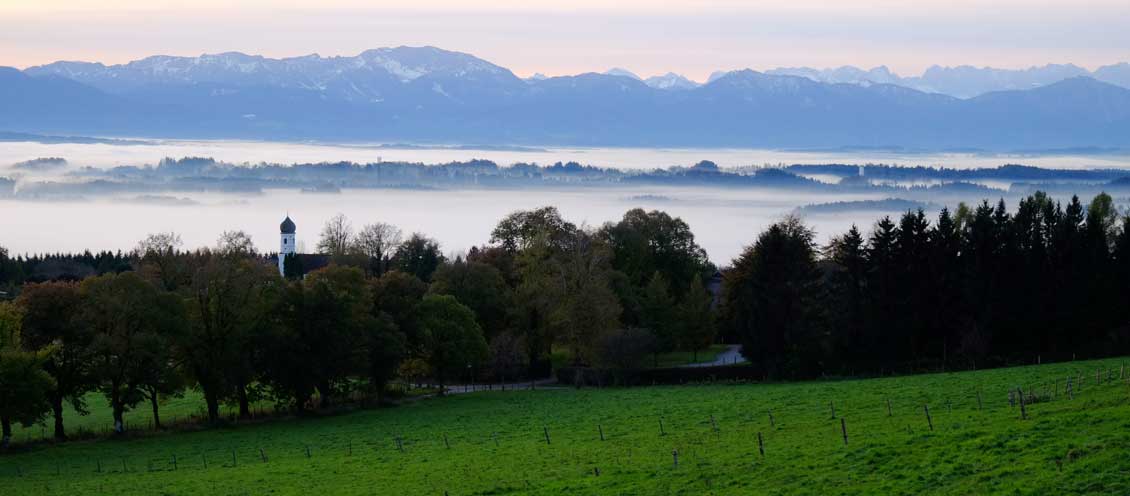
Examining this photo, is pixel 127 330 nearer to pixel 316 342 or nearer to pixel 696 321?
pixel 316 342

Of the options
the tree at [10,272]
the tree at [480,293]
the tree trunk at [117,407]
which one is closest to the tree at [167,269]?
the tree trunk at [117,407]

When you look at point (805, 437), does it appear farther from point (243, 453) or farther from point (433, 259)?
point (433, 259)

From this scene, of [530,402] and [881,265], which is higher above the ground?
[881,265]

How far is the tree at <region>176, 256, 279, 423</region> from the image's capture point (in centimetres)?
4281

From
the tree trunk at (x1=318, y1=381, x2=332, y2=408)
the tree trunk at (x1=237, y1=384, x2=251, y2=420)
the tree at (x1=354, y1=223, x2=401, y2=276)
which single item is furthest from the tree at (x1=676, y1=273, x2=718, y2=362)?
the tree at (x1=354, y1=223, x2=401, y2=276)

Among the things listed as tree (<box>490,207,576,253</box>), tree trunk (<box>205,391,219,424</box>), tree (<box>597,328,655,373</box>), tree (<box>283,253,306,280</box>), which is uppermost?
tree (<box>490,207,576,253</box>)

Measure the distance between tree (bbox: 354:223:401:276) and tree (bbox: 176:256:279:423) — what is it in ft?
111

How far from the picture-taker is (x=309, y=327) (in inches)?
1761

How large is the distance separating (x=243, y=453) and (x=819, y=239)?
12413 centimetres

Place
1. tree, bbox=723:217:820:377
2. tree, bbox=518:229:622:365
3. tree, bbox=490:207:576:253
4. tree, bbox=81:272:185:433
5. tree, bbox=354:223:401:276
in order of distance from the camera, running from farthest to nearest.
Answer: tree, bbox=354:223:401:276, tree, bbox=490:207:576:253, tree, bbox=518:229:622:365, tree, bbox=723:217:820:377, tree, bbox=81:272:185:433

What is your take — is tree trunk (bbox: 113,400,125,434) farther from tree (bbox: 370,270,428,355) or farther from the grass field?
tree (bbox: 370,270,428,355)

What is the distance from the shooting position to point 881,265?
5012cm

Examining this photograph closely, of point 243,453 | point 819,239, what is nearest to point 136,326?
point 243,453

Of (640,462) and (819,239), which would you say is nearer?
(640,462)
